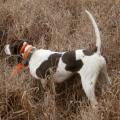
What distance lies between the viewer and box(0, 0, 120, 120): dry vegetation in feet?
11.7

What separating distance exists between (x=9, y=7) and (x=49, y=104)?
2.59 metres

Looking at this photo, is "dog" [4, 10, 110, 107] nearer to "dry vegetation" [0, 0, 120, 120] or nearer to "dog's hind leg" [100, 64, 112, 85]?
"dog's hind leg" [100, 64, 112, 85]

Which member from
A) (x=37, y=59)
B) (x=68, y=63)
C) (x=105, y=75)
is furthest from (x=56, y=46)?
(x=105, y=75)

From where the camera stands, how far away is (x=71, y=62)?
398cm

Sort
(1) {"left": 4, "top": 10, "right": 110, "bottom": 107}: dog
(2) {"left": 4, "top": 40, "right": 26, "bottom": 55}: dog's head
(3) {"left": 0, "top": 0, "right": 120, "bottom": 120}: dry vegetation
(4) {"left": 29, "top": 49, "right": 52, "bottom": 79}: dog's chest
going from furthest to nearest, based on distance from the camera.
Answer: (2) {"left": 4, "top": 40, "right": 26, "bottom": 55}: dog's head, (4) {"left": 29, "top": 49, "right": 52, "bottom": 79}: dog's chest, (1) {"left": 4, "top": 10, "right": 110, "bottom": 107}: dog, (3) {"left": 0, "top": 0, "right": 120, "bottom": 120}: dry vegetation

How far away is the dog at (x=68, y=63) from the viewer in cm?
385

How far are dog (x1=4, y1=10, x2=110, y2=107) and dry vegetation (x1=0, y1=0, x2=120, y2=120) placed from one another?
124 mm

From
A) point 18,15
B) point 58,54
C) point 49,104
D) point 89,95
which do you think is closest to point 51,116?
point 49,104

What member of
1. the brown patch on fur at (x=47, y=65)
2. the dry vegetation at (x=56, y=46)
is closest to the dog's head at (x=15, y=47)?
the dry vegetation at (x=56, y=46)

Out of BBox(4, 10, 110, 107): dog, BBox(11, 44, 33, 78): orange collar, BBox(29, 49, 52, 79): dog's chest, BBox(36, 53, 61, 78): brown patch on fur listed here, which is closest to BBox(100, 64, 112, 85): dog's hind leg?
BBox(4, 10, 110, 107): dog

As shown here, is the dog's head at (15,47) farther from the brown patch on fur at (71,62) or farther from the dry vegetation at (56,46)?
the brown patch on fur at (71,62)

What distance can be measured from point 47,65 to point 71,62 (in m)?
Answer: 0.34

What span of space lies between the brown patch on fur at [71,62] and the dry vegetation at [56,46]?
0.25m

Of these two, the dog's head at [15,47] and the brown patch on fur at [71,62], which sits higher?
the dog's head at [15,47]
